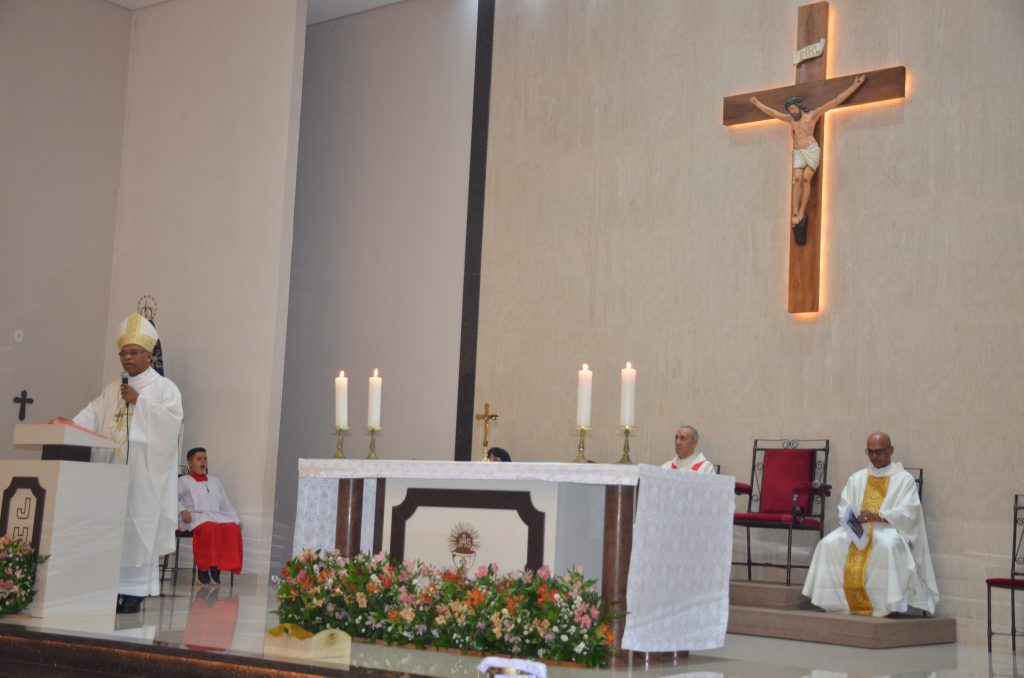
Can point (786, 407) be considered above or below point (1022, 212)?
below

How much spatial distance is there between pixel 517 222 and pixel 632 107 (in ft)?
4.31

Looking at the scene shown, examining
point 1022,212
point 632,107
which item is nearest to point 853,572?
point 1022,212

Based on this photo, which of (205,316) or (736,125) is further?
(205,316)

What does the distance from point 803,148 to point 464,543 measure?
4.26 meters

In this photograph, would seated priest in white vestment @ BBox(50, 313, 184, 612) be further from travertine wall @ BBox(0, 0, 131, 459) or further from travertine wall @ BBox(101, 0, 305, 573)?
travertine wall @ BBox(0, 0, 131, 459)

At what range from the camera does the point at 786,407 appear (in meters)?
8.65

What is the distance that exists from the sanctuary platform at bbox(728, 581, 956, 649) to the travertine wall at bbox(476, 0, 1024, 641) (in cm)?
46

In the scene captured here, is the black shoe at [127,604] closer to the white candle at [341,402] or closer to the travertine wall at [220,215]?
the white candle at [341,402]

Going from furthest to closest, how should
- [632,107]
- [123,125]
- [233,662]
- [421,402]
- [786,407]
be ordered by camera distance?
1. [123,125]
2. [421,402]
3. [632,107]
4. [786,407]
5. [233,662]

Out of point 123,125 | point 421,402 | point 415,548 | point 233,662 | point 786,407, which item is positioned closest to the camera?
point 233,662

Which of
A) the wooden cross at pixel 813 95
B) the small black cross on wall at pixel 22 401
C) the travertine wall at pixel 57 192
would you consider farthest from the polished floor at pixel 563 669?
the travertine wall at pixel 57 192

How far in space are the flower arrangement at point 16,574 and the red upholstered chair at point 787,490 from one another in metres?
4.17

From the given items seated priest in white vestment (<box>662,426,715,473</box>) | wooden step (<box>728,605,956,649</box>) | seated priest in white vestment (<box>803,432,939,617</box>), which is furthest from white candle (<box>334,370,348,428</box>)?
seated priest in white vestment (<box>803,432,939,617</box>)

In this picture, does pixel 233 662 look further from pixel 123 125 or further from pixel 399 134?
pixel 123 125
